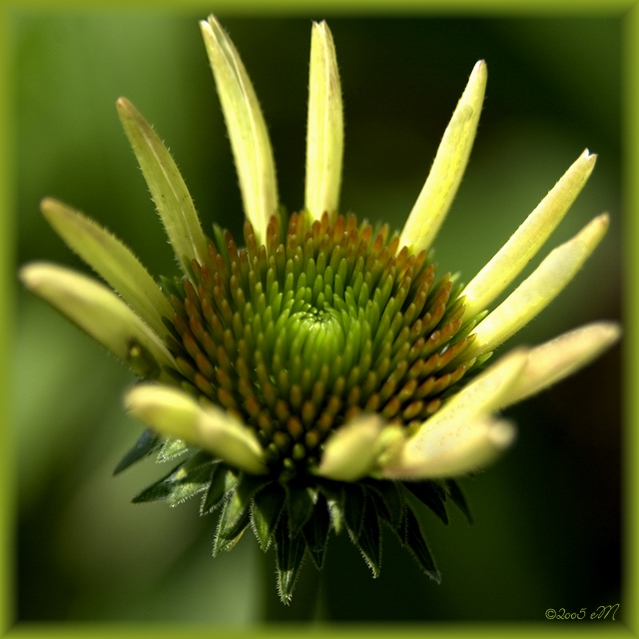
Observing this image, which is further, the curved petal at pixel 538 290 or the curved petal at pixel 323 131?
the curved petal at pixel 323 131

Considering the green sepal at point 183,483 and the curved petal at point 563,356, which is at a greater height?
the curved petal at point 563,356

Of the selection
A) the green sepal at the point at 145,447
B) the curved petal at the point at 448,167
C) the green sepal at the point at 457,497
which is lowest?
the green sepal at the point at 457,497

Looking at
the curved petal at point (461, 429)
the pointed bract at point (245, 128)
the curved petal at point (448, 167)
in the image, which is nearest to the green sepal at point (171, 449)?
the curved petal at point (461, 429)

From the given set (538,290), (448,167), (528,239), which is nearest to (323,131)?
(448,167)

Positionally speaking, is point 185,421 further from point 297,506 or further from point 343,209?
point 343,209

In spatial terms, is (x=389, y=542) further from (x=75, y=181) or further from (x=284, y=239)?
(x=75, y=181)

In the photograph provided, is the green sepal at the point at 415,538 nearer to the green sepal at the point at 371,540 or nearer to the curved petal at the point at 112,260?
Answer: the green sepal at the point at 371,540

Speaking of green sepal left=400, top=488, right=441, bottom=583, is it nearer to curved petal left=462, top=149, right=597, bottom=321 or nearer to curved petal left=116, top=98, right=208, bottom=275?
curved petal left=462, top=149, right=597, bottom=321
